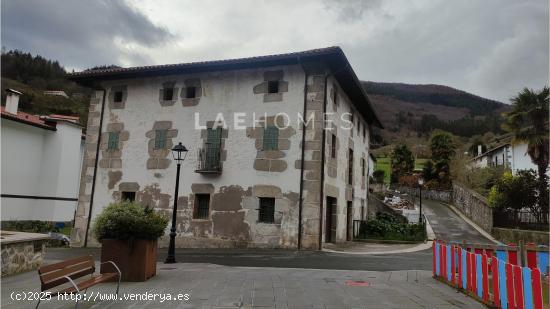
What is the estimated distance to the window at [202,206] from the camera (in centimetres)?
1616

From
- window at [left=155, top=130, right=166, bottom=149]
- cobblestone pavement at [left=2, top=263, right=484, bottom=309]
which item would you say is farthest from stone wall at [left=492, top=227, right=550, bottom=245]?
window at [left=155, top=130, right=166, bottom=149]

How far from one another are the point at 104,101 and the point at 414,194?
3127 cm

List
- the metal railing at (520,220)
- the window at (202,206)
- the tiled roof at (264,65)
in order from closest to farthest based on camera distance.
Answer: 1. the tiled roof at (264,65)
2. the window at (202,206)
3. the metal railing at (520,220)

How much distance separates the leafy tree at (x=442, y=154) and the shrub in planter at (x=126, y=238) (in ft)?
122

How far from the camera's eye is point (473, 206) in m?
26.2

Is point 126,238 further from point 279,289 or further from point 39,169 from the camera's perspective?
point 39,169

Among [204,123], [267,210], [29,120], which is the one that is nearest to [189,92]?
[204,123]

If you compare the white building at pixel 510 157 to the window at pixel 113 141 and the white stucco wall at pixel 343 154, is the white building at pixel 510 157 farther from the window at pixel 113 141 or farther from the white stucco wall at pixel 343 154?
the window at pixel 113 141

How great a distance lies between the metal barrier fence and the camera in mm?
5020

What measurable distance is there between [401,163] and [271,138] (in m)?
35.7

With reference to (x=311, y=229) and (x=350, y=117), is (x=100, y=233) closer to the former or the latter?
(x=311, y=229)

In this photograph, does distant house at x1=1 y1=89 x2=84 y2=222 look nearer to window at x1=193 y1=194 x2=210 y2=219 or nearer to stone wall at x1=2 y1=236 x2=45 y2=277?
window at x1=193 y1=194 x2=210 y2=219

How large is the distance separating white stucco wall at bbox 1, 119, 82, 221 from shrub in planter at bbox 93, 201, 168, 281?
Result: 1802 centimetres

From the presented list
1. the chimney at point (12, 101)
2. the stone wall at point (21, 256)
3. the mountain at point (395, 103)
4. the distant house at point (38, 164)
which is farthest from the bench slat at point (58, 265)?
the mountain at point (395, 103)
